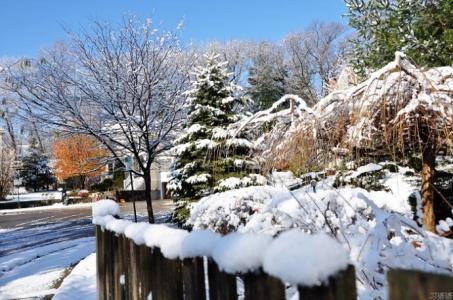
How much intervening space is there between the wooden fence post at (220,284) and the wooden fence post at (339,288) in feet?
1.44

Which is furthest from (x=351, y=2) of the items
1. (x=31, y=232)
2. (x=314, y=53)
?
(x=314, y=53)

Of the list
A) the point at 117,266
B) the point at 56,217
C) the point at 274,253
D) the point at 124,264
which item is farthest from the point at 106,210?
the point at 56,217

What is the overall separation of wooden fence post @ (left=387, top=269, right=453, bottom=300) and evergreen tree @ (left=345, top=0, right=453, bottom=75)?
244 inches

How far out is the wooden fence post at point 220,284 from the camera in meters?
1.37

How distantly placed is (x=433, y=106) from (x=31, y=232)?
14888 millimetres

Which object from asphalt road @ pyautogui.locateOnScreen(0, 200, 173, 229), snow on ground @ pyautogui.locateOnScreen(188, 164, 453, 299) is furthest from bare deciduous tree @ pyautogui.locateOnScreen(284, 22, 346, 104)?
snow on ground @ pyautogui.locateOnScreen(188, 164, 453, 299)

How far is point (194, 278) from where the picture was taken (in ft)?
5.52

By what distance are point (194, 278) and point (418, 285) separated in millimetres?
1033

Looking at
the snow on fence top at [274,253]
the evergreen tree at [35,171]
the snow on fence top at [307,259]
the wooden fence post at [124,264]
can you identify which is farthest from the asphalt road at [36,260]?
the evergreen tree at [35,171]

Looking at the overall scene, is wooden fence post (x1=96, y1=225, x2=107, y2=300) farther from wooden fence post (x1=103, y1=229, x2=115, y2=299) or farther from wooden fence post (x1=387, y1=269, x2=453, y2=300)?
wooden fence post (x1=387, y1=269, x2=453, y2=300)

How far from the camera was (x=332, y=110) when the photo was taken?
361 centimetres

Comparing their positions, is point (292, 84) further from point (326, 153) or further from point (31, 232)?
point (326, 153)

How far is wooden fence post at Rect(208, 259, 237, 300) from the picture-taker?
1.37 meters

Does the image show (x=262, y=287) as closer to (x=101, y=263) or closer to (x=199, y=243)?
(x=199, y=243)
